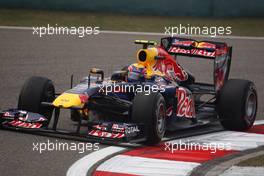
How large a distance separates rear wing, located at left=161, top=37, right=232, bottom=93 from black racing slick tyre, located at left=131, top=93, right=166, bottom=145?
1728mm

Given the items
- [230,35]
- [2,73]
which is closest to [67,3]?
[230,35]

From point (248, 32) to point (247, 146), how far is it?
17218 mm

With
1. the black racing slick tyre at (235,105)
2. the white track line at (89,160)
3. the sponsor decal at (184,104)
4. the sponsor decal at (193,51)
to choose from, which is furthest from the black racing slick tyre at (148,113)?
the sponsor decal at (193,51)

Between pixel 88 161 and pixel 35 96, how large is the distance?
5.99 ft

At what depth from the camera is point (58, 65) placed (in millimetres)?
17891

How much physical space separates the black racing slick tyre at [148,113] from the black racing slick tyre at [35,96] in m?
1.31

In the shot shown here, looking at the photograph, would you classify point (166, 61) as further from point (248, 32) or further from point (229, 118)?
point (248, 32)

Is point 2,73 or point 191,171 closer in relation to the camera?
point 191,171

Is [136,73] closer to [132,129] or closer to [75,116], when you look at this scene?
[75,116]

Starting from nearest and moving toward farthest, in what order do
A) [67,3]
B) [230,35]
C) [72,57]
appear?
[72,57]
[230,35]
[67,3]

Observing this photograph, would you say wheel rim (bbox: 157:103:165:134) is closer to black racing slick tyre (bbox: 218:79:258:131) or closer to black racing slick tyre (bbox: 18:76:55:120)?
black racing slick tyre (bbox: 218:79:258:131)

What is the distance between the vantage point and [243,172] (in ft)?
27.7

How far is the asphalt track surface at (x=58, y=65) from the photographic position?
8852 mm

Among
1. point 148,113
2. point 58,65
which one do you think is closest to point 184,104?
point 148,113
